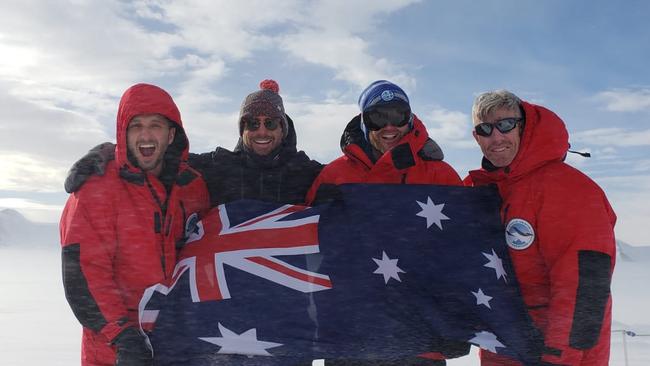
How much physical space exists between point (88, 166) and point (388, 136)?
2123 millimetres

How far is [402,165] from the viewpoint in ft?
11.7

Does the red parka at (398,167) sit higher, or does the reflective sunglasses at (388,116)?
the reflective sunglasses at (388,116)

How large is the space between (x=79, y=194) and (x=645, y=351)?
175 ft

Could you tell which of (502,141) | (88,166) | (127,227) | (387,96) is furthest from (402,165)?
(88,166)

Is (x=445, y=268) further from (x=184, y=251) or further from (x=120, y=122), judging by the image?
(x=120, y=122)

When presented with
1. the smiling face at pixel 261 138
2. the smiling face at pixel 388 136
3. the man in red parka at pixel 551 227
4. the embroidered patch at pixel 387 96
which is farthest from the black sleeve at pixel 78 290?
the man in red parka at pixel 551 227

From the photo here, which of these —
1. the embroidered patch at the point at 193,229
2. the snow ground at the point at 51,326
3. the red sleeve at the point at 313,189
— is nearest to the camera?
the embroidered patch at the point at 193,229

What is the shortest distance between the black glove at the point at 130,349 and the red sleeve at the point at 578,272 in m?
2.46

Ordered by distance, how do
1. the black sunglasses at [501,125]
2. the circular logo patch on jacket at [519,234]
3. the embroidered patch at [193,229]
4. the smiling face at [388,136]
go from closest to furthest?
the circular logo patch on jacket at [519,234], the black sunglasses at [501,125], the embroidered patch at [193,229], the smiling face at [388,136]

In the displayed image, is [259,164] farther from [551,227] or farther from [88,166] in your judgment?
[551,227]

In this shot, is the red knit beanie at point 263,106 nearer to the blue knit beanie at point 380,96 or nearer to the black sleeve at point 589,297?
the blue knit beanie at point 380,96

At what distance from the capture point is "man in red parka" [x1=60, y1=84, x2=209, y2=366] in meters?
2.94

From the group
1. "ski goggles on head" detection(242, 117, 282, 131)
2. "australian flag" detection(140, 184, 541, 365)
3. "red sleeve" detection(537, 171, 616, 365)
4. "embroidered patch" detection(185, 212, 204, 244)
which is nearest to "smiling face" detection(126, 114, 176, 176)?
"embroidered patch" detection(185, 212, 204, 244)

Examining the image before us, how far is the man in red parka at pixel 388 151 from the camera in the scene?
11.8ft
